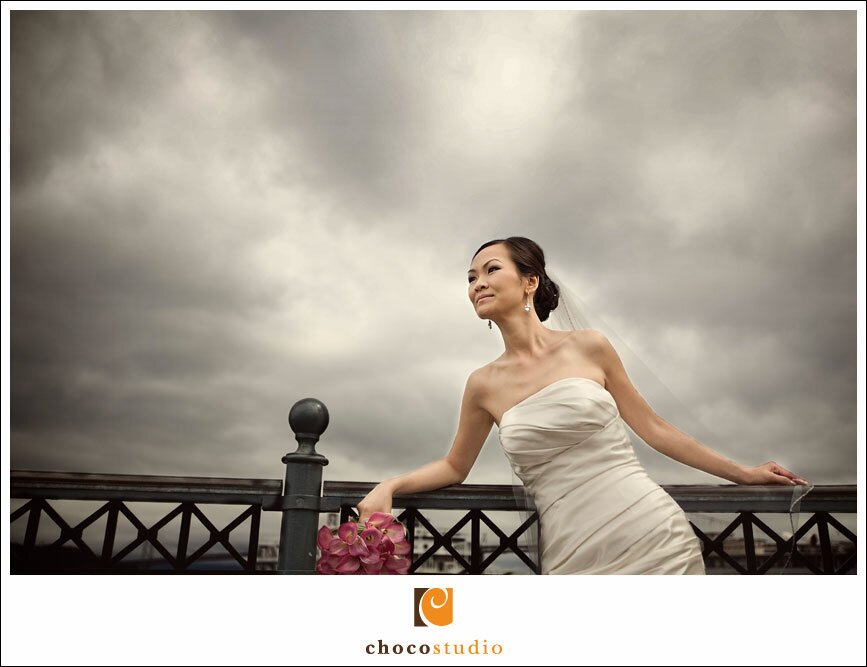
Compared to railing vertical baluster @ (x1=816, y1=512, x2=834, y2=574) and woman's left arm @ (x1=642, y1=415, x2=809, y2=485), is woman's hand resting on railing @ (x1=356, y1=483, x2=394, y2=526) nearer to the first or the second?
woman's left arm @ (x1=642, y1=415, x2=809, y2=485)

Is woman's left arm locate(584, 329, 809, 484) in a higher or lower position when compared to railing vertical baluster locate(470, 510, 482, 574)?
higher

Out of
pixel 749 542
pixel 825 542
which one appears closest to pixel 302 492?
pixel 749 542

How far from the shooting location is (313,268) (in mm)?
2451

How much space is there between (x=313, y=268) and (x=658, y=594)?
1656mm

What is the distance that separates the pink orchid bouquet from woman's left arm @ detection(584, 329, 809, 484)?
2.88 ft

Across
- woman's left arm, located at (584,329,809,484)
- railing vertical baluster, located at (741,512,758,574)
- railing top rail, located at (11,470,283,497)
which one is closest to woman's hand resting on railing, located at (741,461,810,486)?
woman's left arm, located at (584,329,809,484)

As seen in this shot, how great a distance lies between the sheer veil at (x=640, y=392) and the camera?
6.92ft

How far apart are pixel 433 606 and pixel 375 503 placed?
1.28ft

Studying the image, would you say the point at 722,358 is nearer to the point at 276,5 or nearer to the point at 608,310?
the point at 608,310

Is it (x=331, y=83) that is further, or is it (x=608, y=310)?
(x=331, y=83)

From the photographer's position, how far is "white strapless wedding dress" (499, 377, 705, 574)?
201 centimetres

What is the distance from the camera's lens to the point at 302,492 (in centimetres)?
211

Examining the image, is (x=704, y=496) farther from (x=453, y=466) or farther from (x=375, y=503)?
(x=375, y=503)

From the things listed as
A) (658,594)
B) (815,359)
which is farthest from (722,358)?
(658,594)
